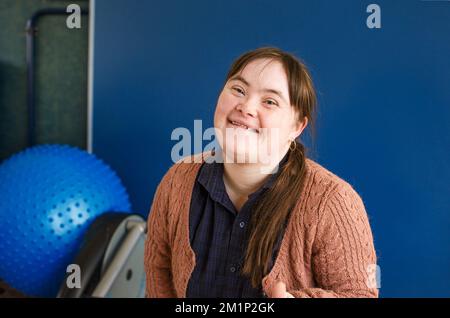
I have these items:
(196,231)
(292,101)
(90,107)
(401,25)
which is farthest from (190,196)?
(90,107)

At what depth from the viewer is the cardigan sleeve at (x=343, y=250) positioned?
2.41ft

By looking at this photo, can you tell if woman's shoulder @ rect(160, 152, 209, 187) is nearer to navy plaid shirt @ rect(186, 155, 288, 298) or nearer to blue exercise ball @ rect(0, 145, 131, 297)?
navy plaid shirt @ rect(186, 155, 288, 298)

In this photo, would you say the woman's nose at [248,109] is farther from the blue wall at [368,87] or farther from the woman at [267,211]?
the blue wall at [368,87]

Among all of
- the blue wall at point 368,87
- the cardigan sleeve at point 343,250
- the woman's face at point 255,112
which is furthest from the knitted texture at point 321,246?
the blue wall at point 368,87

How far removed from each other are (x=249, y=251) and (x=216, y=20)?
87 centimetres

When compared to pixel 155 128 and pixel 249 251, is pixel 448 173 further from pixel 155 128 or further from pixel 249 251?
pixel 155 128

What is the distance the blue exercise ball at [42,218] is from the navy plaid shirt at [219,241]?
0.57m

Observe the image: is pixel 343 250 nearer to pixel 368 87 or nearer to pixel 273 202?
pixel 273 202

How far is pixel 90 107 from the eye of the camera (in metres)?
1.72

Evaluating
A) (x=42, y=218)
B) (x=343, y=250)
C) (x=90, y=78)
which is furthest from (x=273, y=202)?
(x=90, y=78)

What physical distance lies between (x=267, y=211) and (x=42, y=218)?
2.40 feet

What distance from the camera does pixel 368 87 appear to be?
128 centimetres

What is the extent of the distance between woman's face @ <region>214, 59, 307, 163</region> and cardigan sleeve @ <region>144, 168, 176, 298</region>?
7.2 inches
